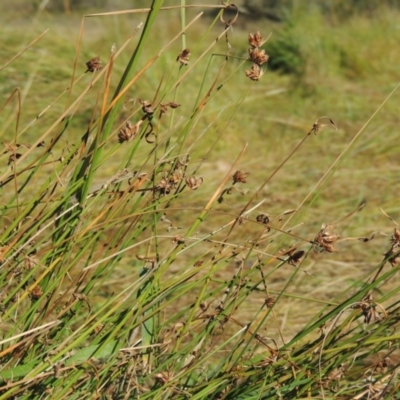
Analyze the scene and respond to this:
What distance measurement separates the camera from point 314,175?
11.4ft

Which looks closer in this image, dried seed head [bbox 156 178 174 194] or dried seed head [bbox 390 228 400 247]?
dried seed head [bbox 390 228 400 247]

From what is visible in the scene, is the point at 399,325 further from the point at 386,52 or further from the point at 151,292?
the point at 386,52

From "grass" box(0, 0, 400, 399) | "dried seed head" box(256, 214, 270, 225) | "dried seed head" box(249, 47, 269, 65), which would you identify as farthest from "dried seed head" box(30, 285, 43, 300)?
"dried seed head" box(249, 47, 269, 65)

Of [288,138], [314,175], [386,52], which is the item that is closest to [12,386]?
[314,175]

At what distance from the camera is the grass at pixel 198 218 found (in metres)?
1.25

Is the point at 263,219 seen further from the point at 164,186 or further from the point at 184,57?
the point at 184,57

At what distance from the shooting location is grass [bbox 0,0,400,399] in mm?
1252

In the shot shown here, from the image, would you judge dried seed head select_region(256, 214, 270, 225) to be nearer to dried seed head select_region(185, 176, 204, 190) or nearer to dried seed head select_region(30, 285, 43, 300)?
dried seed head select_region(185, 176, 204, 190)

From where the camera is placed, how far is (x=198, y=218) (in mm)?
1325

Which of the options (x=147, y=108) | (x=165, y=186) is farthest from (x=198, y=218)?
(x=147, y=108)

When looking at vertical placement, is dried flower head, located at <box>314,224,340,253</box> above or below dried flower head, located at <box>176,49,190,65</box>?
below

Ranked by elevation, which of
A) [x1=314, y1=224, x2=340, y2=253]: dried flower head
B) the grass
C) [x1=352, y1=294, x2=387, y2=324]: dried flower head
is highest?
[x1=314, y1=224, x2=340, y2=253]: dried flower head

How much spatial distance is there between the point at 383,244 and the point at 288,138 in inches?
49.3

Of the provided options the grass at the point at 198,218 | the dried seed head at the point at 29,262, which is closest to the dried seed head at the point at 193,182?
the grass at the point at 198,218
